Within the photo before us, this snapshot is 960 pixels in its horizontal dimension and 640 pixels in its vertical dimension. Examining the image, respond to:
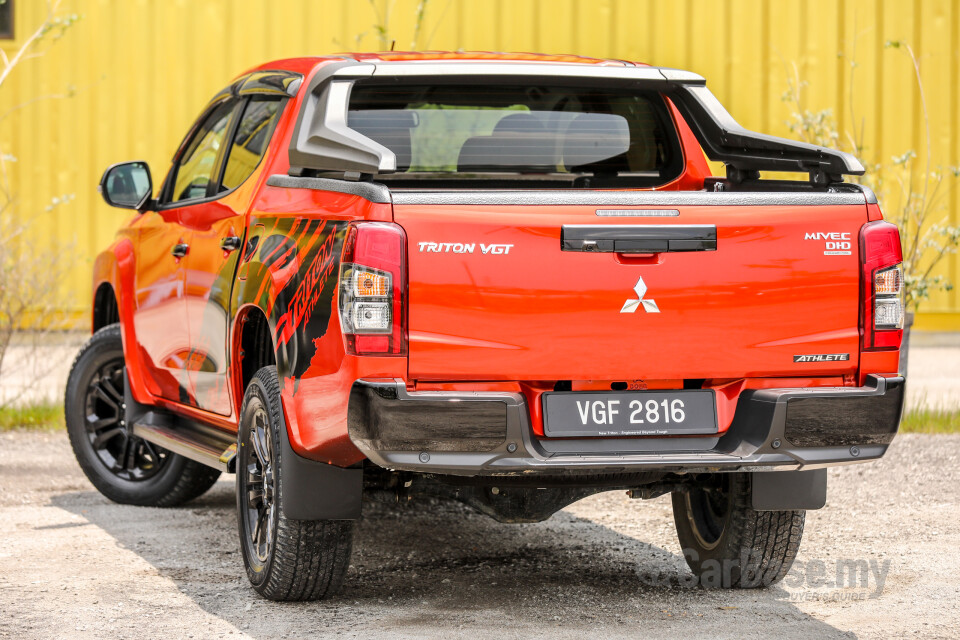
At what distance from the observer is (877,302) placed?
4570 mm

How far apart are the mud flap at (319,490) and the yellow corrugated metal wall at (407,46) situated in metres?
9.10

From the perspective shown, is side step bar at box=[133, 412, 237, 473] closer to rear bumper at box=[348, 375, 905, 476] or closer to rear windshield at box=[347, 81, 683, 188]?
rear windshield at box=[347, 81, 683, 188]

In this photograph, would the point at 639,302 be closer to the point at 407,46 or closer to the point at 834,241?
the point at 834,241

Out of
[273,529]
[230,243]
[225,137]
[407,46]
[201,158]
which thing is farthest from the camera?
[407,46]

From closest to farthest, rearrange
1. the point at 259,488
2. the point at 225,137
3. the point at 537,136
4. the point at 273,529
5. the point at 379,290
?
the point at 379,290
the point at 273,529
the point at 259,488
the point at 537,136
the point at 225,137

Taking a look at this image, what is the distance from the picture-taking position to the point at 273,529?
16.3ft

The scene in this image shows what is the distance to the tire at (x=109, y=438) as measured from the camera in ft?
23.5

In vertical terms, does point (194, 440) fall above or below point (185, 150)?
below

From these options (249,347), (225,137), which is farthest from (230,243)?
(225,137)

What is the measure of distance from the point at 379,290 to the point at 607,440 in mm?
817

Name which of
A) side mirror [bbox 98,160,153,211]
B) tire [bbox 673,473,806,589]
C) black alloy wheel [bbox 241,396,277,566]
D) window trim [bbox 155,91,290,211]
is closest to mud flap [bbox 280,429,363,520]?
black alloy wheel [bbox 241,396,277,566]

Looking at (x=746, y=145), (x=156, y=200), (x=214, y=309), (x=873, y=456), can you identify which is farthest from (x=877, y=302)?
(x=156, y=200)

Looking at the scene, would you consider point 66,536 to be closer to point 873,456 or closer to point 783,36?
point 873,456

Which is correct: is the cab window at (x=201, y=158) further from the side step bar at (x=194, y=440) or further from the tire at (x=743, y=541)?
the tire at (x=743, y=541)
